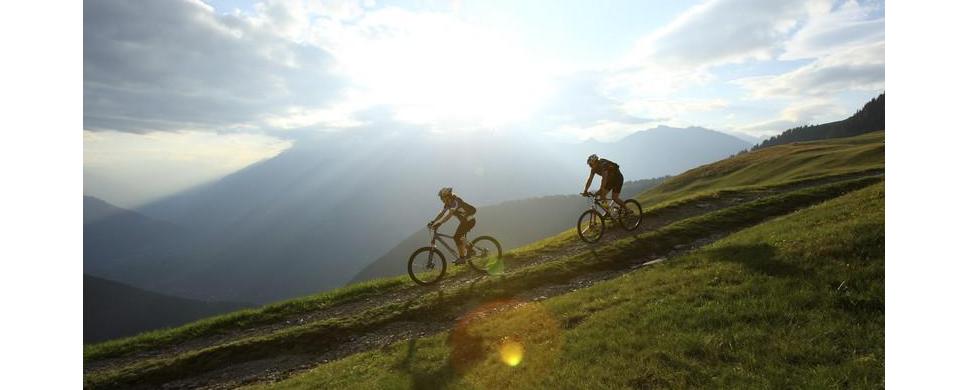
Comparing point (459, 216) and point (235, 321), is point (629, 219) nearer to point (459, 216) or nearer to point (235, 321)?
point (459, 216)

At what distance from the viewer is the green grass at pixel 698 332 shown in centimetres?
799

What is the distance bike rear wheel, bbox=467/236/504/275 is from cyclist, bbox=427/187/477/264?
0.45 m

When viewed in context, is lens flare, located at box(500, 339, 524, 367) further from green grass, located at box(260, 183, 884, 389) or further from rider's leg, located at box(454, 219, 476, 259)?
rider's leg, located at box(454, 219, 476, 259)

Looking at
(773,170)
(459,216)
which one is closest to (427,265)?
(459,216)

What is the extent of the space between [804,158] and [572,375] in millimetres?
71379

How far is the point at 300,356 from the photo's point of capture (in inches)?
624

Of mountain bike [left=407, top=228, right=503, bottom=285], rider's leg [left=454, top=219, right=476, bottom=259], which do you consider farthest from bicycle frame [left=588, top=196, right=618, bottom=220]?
rider's leg [left=454, top=219, right=476, bottom=259]

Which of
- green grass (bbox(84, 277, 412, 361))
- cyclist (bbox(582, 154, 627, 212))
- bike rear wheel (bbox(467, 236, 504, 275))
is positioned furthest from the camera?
cyclist (bbox(582, 154, 627, 212))

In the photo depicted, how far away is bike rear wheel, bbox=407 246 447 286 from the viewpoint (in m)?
21.1

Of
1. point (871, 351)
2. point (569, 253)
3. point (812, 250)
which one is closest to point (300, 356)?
point (569, 253)

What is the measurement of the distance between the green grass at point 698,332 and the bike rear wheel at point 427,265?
5764 mm

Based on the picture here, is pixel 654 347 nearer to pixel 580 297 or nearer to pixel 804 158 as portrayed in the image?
pixel 580 297

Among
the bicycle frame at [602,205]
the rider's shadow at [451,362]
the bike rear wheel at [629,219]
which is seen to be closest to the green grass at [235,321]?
the rider's shadow at [451,362]

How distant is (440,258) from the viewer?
21.3m
